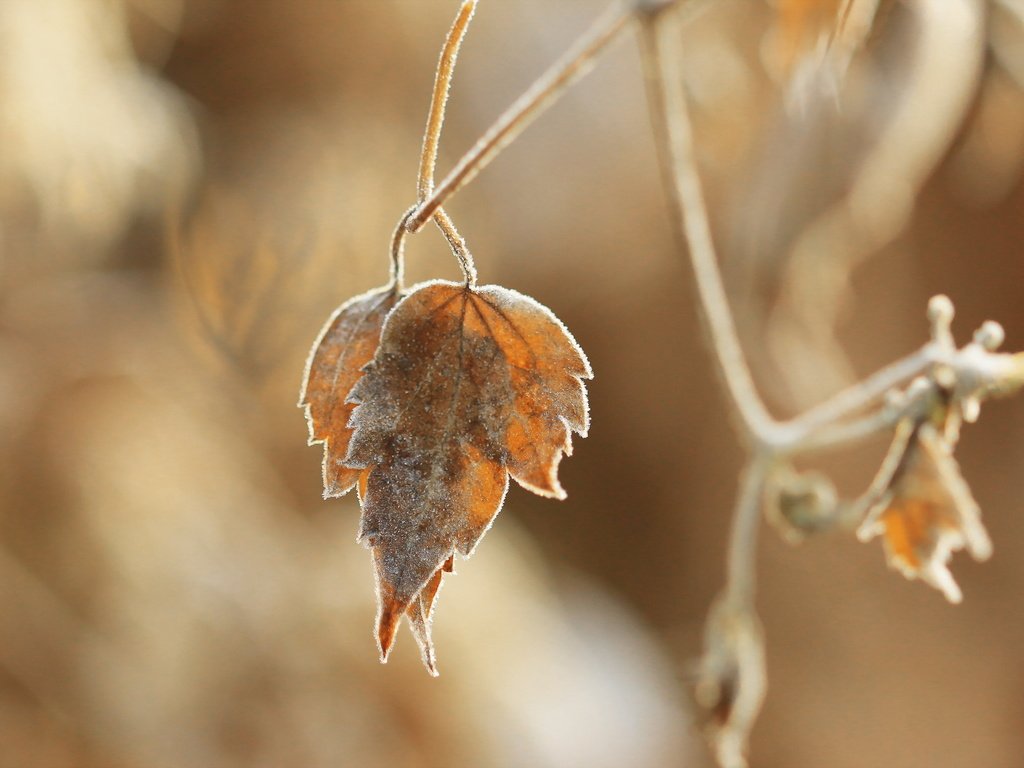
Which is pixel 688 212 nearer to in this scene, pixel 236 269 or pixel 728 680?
pixel 728 680

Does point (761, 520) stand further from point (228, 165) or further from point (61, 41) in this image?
point (61, 41)

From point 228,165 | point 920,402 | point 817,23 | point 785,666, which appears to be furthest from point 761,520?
point 920,402

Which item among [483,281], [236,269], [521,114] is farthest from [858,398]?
[483,281]

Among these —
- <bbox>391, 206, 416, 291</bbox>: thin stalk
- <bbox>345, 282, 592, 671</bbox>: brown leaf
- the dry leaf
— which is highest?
<bbox>391, 206, 416, 291</bbox>: thin stalk

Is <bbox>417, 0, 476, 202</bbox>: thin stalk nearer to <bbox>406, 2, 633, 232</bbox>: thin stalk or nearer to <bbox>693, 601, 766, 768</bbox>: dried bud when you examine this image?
<bbox>406, 2, 633, 232</bbox>: thin stalk

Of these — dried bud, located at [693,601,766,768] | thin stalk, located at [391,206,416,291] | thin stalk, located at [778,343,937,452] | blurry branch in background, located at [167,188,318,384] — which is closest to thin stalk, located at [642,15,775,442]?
thin stalk, located at [778,343,937,452]

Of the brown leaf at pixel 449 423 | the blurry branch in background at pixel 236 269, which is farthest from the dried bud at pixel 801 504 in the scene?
the blurry branch in background at pixel 236 269
